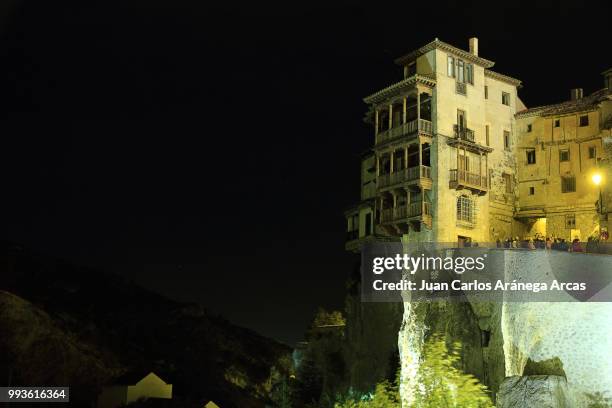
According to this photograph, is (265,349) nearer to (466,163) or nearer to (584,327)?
(466,163)

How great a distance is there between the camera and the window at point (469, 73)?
172 feet

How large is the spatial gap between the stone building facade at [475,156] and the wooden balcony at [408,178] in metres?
0.07

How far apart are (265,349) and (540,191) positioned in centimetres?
11329

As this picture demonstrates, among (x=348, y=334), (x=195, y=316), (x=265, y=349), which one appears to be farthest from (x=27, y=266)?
(x=348, y=334)

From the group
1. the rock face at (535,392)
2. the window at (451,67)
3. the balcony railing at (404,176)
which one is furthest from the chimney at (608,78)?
the rock face at (535,392)

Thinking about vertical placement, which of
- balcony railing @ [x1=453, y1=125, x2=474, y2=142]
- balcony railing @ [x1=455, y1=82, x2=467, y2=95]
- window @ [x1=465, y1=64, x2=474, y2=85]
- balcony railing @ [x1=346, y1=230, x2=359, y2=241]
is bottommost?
balcony railing @ [x1=346, y1=230, x2=359, y2=241]

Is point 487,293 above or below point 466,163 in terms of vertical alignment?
below

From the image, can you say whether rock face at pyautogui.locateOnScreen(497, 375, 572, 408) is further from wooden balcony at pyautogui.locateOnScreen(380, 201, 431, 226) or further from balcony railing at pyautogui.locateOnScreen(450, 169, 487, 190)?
balcony railing at pyautogui.locateOnScreen(450, 169, 487, 190)

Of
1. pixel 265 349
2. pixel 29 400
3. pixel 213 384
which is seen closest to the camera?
pixel 29 400

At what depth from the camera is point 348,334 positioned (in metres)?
55.9

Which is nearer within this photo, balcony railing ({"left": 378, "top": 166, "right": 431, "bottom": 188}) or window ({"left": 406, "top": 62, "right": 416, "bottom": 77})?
balcony railing ({"left": 378, "top": 166, "right": 431, "bottom": 188})

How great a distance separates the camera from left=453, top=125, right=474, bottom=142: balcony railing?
5069 centimetres

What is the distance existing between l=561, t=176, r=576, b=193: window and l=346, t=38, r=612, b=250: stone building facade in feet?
0.23

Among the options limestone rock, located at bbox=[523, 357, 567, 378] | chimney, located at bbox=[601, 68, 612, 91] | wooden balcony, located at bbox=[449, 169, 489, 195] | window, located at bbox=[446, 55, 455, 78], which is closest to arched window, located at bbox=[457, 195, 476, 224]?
wooden balcony, located at bbox=[449, 169, 489, 195]
